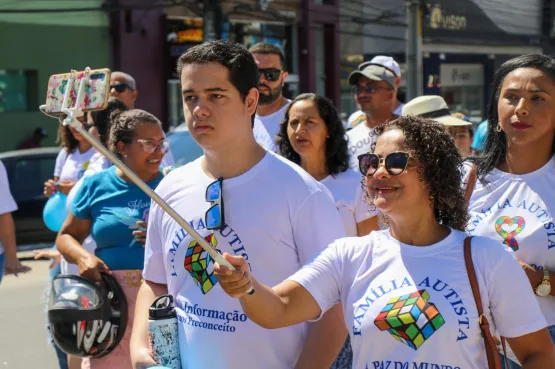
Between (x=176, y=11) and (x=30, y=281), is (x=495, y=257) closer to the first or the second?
(x=30, y=281)

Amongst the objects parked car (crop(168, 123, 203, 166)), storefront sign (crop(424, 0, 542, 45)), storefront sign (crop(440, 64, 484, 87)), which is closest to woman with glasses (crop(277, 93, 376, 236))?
parked car (crop(168, 123, 203, 166))

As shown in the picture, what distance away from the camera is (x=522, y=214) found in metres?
3.24

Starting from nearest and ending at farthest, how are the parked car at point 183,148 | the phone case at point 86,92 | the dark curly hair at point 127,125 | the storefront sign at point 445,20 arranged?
the phone case at point 86,92 < the dark curly hair at point 127,125 < the parked car at point 183,148 < the storefront sign at point 445,20

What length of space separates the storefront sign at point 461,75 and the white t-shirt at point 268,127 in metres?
23.6

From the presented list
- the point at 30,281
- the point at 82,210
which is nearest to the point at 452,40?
the point at 30,281

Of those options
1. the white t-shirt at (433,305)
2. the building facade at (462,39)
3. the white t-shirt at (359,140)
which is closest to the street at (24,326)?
the white t-shirt at (359,140)

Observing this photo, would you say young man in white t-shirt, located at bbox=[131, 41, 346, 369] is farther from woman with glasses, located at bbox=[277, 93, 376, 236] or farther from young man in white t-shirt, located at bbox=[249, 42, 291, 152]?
young man in white t-shirt, located at bbox=[249, 42, 291, 152]

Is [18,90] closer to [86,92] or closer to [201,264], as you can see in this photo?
[201,264]

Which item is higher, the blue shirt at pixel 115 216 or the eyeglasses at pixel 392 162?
the eyeglasses at pixel 392 162

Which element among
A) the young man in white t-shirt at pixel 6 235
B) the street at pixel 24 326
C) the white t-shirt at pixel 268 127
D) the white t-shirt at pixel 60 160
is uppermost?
the white t-shirt at pixel 268 127

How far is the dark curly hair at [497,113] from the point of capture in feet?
10.9

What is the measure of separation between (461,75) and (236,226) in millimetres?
27729

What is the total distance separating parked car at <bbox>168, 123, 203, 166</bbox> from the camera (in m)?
8.77

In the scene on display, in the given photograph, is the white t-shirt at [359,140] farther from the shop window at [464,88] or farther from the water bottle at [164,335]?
the shop window at [464,88]
